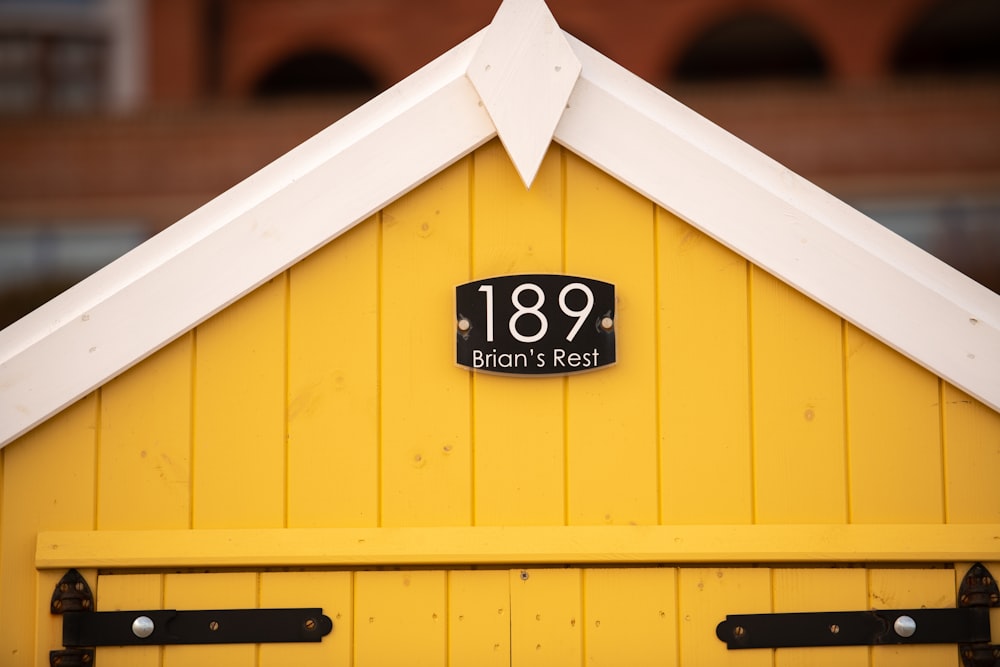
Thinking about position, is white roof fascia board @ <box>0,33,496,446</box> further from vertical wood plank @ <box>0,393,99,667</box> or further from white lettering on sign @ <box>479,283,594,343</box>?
white lettering on sign @ <box>479,283,594,343</box>

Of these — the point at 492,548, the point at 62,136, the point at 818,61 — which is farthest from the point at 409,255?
the point at 818,61

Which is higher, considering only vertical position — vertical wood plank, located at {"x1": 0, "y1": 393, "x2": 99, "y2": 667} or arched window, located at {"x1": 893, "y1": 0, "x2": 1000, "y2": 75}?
arched window, located at {"x1": 893, "y1": 0, "x2": 1000, "y2": 75}

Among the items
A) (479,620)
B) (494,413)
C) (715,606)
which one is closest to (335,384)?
(494,413)

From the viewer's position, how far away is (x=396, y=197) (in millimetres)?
2207

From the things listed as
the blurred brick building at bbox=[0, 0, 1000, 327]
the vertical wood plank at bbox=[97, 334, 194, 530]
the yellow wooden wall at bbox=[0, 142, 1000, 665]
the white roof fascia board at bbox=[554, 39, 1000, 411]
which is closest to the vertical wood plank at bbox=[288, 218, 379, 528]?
the yellow wooden wall at bbox=[0, 142, 1000, 665]

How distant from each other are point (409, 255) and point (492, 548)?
28.2 inches

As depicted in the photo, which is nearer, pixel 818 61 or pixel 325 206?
pixel 325 206

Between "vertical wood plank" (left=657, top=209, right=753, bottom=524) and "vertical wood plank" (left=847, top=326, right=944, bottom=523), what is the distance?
25 centimetres

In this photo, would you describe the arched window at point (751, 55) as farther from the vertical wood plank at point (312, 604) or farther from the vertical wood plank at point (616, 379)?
the vertical wood plank at point (312, 604)

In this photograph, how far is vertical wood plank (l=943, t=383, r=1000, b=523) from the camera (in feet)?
7.18

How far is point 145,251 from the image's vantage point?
2.20m

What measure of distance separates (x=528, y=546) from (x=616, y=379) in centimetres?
44

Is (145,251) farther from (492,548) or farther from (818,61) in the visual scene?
(818,61)

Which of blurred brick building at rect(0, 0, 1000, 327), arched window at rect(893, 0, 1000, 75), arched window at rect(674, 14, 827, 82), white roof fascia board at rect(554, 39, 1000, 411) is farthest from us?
arched window at rect(674, 14, 827, 82)
